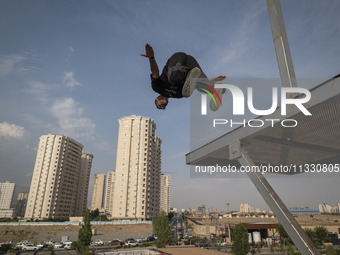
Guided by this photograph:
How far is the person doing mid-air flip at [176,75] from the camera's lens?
4059 mm

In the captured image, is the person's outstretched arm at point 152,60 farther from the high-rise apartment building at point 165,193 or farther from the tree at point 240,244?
the high-rise apartment building at point 165,193

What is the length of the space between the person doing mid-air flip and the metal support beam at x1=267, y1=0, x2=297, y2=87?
1.64 meters

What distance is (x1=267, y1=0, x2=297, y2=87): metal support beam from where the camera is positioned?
511 centimetres

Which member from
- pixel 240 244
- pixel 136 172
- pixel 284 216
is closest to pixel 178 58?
pixel 284 216

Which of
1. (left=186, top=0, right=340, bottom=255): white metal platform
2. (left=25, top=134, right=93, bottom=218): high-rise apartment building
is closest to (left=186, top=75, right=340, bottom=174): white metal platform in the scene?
(left=186, top=0, right=340, bottom=255): white metal platform

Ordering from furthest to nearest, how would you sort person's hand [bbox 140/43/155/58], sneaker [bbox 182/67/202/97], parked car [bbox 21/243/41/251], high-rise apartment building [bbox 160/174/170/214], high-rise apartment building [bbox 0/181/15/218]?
high-rise apartment building [bbox 0/181/15/218]
high-rise apartment building [bbox 160/174/170/214]
parked car [bbox 21/243/41/251]
sneaker [bbox 182/67/202/97]
person's hand [bbox 140/43/155/58]

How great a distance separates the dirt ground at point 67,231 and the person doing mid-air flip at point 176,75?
6165 centimetres

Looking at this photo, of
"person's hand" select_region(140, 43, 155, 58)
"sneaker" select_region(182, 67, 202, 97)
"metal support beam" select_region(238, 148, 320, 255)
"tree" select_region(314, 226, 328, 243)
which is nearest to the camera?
"person's hand" select_region(140, 43, 155, 58)

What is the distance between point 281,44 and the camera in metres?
5.44

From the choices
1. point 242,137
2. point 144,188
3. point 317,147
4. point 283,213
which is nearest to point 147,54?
point 242,137

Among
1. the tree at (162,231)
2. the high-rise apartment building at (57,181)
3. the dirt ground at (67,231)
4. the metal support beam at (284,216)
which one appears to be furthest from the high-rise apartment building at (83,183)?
the metal support beam at (284,216)

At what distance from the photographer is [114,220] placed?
72938 mm

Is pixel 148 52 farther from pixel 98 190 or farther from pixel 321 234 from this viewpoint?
pixel 98 190

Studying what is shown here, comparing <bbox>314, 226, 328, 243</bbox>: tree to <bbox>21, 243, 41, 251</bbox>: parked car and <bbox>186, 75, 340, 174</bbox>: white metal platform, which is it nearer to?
<bbox>186, 75, 340, 174</bbox>: white metal platform
